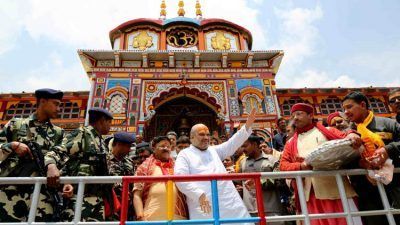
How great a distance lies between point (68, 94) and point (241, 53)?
8087 millimetres

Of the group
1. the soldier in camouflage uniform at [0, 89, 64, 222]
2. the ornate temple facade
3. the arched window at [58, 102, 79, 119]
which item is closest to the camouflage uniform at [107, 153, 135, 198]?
the soldier in camouflage uniform at [0, 89, 64, 222]

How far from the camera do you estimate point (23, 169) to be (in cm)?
242

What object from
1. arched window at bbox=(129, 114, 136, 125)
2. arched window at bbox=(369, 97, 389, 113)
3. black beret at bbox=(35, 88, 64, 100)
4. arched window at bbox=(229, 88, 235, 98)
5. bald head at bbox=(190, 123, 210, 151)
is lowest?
bald head at bbox=(190, 123, 210, 151)

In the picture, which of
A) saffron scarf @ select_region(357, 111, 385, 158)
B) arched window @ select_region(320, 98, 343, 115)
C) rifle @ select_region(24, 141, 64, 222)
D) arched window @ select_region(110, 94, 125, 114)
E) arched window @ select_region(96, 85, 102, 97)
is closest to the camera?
saffron scarf @ select_region(357, 111, 385, 158)

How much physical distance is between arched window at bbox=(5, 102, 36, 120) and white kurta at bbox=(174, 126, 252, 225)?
1308 cm

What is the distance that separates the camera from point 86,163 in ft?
8.45

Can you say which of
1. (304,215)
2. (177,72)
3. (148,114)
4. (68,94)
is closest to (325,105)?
(177,72)

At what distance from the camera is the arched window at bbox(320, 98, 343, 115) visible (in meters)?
14.0

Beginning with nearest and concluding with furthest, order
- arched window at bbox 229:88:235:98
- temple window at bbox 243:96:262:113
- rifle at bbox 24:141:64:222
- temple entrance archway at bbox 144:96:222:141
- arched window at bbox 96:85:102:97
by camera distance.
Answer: rifle at bbox 24:141:64:222 → arched window at bbox 96:85:102:97 → temple window at bbox 243:96:262:113 → arched window at bbox 229:88:235:98 → temple entrance archway at bbox 144:96:222:141

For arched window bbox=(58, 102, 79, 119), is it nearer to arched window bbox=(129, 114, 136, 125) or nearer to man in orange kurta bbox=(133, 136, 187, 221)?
arched window bbox=(129, 114, 136, 125)

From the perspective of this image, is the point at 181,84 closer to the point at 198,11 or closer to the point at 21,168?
the point at 198,11

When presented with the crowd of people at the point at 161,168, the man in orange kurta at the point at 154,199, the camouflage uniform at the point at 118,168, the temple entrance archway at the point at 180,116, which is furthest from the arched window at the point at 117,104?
the man in orange kurta at the point at 154,199

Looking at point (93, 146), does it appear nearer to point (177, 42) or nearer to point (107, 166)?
point (107, 166)

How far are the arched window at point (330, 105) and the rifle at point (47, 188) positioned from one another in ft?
44.1
